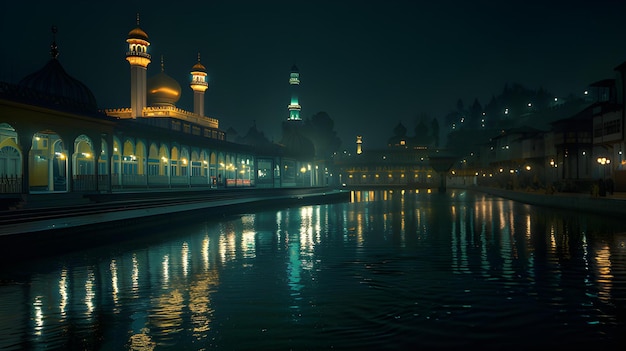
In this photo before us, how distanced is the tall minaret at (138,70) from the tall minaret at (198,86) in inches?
520

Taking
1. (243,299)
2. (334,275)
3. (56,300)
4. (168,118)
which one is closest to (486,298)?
(334,275)

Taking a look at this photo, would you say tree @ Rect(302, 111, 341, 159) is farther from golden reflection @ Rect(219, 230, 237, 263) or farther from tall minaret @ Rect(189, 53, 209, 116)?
golden reflection @ Rect(219, 230, 237, 263)

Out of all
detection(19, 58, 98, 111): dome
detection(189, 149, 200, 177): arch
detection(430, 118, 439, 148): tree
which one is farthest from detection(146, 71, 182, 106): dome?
detection(430, 118, 439, 148): tree

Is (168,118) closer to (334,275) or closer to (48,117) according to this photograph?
(48,117)

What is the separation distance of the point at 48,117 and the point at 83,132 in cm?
304

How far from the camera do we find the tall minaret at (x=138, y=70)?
5703 cm

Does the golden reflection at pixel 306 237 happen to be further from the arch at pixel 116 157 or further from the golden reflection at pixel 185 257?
the arch at pixel 116 157

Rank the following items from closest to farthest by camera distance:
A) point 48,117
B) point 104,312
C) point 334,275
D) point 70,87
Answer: point 104,312
point 334,275
point 48,117
point 70,87

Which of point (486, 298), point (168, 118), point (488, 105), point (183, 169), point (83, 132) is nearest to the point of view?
point (486, 298)

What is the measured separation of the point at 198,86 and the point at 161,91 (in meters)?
13.9

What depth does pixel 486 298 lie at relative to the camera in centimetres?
957

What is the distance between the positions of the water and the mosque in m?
9.74

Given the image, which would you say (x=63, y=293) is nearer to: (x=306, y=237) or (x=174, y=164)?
(x=306, y=237)

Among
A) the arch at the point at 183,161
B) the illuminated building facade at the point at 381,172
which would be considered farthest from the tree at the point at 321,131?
the arch at the point at 183,161
